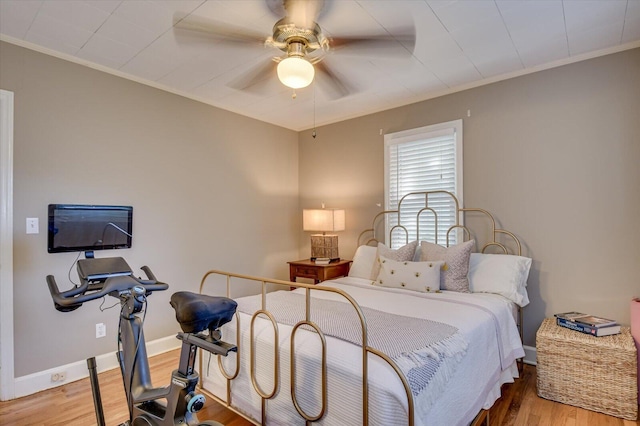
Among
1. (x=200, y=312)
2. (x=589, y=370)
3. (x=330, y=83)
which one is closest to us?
(x=200, y=312)

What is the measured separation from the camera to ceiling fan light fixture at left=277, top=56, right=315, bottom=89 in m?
1.96

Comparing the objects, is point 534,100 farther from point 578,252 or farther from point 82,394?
point 82,394

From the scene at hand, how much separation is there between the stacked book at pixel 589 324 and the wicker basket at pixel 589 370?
1.5 inches

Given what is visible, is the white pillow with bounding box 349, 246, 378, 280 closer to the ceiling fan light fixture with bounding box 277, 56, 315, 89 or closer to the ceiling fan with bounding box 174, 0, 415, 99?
the ceiling fan with bounding box 174, 0, 415, 99

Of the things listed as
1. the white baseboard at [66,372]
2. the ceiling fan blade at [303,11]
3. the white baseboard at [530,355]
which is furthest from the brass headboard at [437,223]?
the white baseboard at [66,372]

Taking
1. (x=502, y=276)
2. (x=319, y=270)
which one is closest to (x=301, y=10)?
(x=502, y=276)

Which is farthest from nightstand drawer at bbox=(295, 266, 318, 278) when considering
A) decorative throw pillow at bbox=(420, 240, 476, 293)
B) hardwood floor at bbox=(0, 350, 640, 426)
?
hardwood floor at bbox=(0, 350, 640, 426)

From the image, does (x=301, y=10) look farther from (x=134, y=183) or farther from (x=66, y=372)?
(x=66, y=372)

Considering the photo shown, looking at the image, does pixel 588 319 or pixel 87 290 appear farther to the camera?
pixel 588 319

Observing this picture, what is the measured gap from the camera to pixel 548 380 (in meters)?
2.36

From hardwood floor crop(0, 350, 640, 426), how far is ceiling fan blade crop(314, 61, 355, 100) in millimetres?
2588

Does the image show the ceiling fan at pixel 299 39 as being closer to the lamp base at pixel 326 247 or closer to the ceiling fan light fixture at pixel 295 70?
the ceiling fan light fixture at pixel 295 70

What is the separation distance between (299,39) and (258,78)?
0.79 m

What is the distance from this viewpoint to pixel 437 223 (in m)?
3.44
